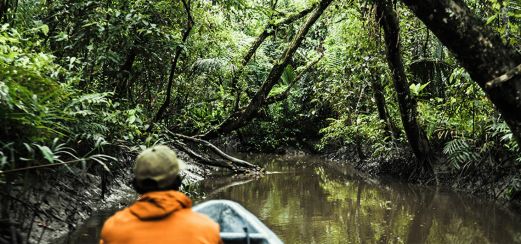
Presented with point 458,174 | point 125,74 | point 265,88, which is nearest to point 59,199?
point 125,74

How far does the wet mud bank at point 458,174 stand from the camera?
7.88 metres

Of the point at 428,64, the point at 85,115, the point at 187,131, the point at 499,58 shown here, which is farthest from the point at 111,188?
the point at 428,64

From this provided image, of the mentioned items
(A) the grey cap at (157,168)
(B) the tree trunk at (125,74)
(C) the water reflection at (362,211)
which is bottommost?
(C) the water reflection at (362,211)

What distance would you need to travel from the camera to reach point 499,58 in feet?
13.2

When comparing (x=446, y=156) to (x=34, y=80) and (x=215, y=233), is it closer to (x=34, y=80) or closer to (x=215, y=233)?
(x=34, y=80)

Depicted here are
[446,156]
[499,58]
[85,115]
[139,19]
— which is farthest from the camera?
[446,156]

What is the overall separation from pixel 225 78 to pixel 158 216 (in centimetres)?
1022

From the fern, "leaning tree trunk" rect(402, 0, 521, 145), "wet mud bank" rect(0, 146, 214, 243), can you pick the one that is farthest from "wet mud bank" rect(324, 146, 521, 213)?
"wet mud bank" rect(0, 146, 214, 243)

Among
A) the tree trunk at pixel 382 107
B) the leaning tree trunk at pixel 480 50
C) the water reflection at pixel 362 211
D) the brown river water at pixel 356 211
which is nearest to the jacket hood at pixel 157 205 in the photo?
the leaning tree trunk at pixel 480 50

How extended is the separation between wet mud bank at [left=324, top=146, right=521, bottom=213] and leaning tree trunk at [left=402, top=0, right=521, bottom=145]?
410cm

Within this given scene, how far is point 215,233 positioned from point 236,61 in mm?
9228

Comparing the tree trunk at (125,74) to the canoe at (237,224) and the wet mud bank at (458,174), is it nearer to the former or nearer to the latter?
the canoe at (237,224)

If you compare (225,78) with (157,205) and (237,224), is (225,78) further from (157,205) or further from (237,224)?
(157,205)

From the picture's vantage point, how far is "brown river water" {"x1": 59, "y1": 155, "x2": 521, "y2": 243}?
6.14 m
